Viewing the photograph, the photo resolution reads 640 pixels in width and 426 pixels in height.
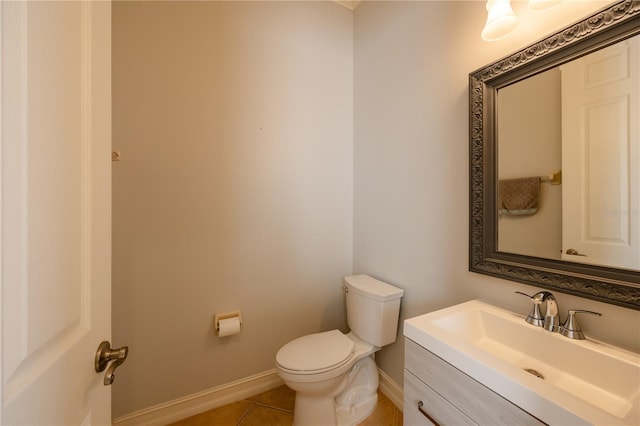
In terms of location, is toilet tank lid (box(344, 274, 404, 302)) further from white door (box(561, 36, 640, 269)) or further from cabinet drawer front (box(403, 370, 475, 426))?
white door (box(561, 36, 640, 269))

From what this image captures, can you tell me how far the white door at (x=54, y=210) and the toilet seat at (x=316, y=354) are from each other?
0.82 metres

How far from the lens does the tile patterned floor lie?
1.49m

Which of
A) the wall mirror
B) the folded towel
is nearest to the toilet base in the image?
the wall mirror

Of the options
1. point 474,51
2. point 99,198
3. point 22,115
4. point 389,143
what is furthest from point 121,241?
point 474,51

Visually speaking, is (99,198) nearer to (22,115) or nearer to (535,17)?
(22,115)

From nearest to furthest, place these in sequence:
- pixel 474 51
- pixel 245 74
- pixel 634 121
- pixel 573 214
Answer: pixel 634 121 → pixel 573 214 → pixel 474 51 → pixel 245 74

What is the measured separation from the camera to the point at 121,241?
1.36 metres

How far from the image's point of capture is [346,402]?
1.51 meters

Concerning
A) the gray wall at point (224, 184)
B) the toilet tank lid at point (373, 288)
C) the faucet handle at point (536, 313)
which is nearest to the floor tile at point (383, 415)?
the gray wall at point (224, 184)

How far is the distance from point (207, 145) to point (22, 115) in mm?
1226

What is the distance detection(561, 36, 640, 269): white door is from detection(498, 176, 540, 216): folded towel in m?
0.09

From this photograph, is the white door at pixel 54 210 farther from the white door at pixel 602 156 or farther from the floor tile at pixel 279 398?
the white door at pixel 602 156

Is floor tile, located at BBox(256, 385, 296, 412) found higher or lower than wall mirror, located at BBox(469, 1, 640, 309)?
lower

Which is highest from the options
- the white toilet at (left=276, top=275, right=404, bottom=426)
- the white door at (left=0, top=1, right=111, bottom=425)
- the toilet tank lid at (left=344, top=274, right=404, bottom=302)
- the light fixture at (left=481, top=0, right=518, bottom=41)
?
the light fixture at (left=481, top=0, right=518, bottom=41)
